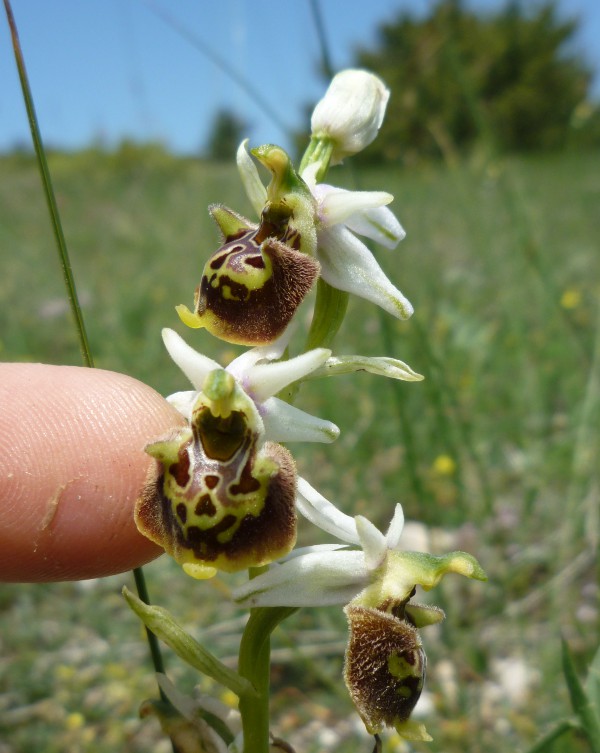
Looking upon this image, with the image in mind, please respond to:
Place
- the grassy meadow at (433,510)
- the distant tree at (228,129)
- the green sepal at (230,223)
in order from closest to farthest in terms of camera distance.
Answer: the green sepal at (230,223) → the grassy meadow at (433,510) → the distant tree at (228,129)

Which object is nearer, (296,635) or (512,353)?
(296,635)

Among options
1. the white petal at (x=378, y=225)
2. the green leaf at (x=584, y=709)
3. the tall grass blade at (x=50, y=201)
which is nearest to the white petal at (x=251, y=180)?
the white petal at (x=378, y=225)

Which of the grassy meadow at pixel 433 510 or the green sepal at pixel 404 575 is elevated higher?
the green sepal at pixel 404 575

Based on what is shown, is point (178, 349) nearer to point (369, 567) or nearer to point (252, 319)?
point (252, 319)

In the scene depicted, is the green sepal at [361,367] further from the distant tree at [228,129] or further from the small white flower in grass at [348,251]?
the distant tree at [228,129]

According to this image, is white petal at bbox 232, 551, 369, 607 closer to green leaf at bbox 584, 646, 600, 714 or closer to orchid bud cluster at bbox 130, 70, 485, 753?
orchid bud cluster at bbox 130, 70, 485, 753

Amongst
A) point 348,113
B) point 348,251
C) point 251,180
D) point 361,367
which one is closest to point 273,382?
point 361,367

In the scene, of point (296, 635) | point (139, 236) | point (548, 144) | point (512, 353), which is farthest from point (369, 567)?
point (548, 144)
